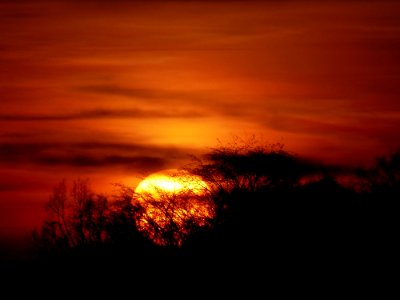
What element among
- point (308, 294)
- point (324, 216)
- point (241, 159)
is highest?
point (241, 159)

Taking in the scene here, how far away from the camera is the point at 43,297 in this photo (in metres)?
68.0

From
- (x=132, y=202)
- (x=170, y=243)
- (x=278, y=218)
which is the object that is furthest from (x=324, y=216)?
(x=132, y=202)

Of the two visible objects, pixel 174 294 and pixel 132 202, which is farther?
pixel 132 202

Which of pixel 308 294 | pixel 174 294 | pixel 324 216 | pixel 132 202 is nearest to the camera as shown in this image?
pixel 308 294

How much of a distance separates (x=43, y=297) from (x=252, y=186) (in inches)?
610

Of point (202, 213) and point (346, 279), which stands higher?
point (202, 213)

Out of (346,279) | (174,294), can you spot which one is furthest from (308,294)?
(174,294)

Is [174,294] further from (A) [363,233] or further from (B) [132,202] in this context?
(B) [132,202]

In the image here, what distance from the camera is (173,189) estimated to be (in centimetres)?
7594

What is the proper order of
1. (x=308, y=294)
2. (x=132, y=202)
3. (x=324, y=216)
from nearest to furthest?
(x=308, y=294) < (x=324, y=216) < (x=132, y=202)

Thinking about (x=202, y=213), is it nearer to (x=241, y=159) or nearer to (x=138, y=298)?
(x=241, y=159)

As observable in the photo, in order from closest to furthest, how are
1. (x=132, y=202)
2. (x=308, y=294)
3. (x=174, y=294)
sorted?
1. (x=308, y=294)
2. (x=174, y=294)
3. (x=132, y=202)

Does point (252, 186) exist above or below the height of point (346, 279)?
above

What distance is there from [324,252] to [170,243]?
38.4 feet
